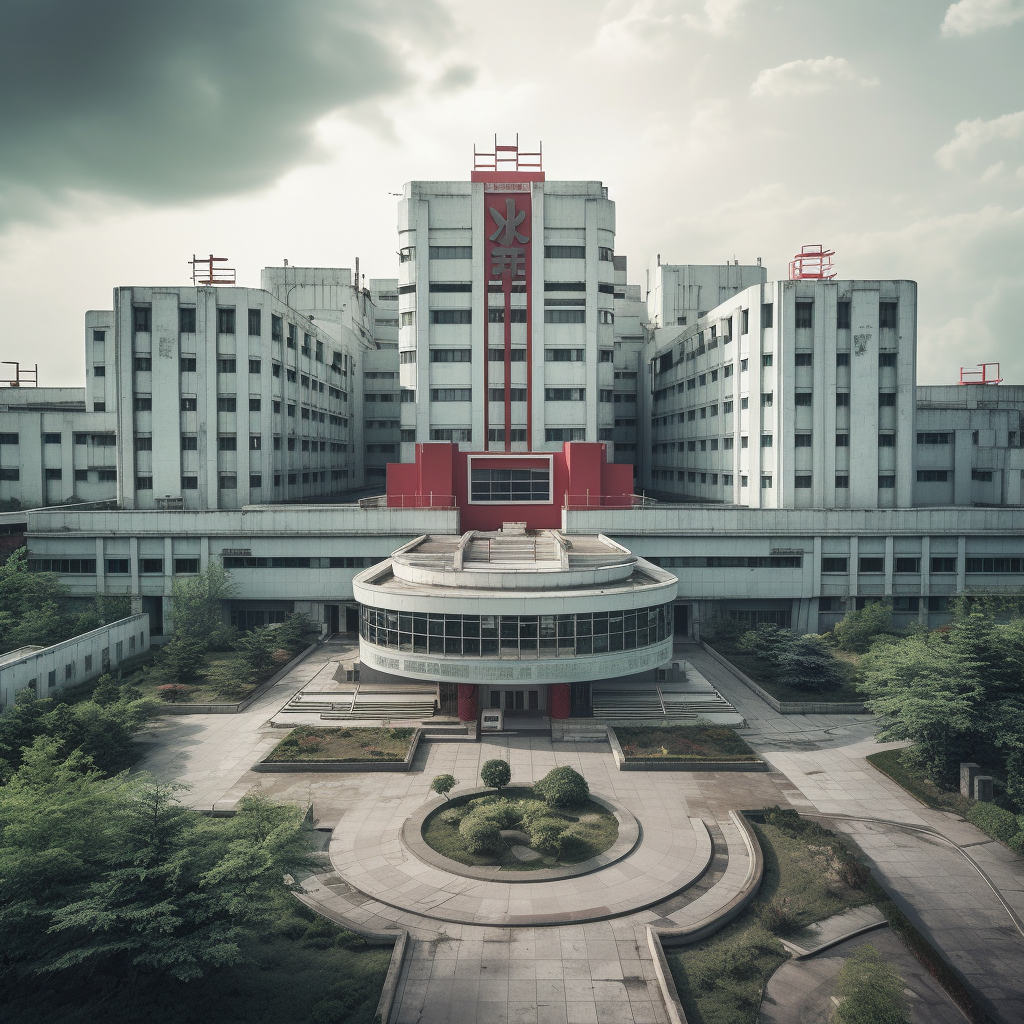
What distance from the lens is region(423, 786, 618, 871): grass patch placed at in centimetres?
2888

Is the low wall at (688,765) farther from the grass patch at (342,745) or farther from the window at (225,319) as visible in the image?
the window at (225,319)

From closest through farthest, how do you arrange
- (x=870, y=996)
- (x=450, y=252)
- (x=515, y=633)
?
1. (x=870, y=996)
2. (x=515, y=633)
3. (x=450, y=252)

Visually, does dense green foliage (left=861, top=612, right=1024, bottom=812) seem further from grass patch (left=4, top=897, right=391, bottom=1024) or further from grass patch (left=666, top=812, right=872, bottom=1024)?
grass patch (left=4, top=897, right=391, bottom=1024)

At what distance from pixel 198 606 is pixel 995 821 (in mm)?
49585

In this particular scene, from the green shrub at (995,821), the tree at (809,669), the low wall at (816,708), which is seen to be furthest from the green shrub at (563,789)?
the tree at (809,669)

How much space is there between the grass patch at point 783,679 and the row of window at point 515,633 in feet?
38.0

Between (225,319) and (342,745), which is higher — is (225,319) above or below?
above

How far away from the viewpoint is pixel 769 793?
3541cm

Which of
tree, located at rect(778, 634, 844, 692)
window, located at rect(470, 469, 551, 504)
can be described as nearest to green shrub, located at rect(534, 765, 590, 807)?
tree, located at rect(778, 634, 844, 692)

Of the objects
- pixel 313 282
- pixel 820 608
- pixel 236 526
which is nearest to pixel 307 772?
pixel 236 526

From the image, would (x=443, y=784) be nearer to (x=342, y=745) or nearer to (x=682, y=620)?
(x=342, y=745)

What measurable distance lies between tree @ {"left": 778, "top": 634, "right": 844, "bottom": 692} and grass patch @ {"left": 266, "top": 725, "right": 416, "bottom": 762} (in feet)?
78.9

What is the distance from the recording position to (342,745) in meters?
40.2

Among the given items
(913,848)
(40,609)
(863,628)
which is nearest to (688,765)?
(913,848)
